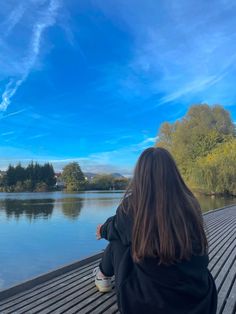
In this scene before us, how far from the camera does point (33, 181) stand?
64.0 meters

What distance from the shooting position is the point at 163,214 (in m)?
1.63

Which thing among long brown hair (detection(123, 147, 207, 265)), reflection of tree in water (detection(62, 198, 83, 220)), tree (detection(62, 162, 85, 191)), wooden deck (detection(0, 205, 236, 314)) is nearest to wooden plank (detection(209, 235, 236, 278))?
wooden deck (detection(0, 205, 236, 314))

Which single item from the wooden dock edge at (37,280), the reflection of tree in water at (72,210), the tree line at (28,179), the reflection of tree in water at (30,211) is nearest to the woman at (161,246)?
the wooden dock edge at (37,280)

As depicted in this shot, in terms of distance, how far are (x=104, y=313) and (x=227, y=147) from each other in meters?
30.7

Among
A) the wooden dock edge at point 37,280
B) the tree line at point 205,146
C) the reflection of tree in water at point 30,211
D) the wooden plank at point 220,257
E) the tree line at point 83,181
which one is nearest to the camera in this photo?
the wooden dock edge at point 37,280

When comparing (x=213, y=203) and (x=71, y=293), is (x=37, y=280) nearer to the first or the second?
(x=71, y=293)

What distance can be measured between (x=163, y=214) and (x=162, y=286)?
35 cm

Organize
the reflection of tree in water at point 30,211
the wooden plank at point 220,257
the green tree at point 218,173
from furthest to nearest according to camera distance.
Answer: the green tree at point 218,173
the reflection of tree in water at point 30,211
the wooden plank at point 220,257

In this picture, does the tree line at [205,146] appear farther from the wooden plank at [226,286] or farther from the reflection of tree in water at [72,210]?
the wooden plank at [226,286]

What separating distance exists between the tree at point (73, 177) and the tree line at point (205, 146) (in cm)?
3091

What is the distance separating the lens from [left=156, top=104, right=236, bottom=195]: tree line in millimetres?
28828

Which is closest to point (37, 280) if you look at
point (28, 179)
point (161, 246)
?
point (161, 246)

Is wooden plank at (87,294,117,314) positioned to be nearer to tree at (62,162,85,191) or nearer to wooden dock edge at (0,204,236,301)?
wooden dock edge at (0,204,236,301)

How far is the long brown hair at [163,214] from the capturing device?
1.63 metres
